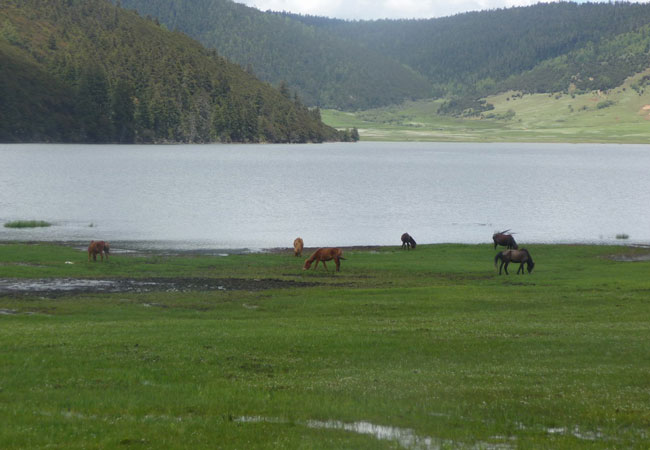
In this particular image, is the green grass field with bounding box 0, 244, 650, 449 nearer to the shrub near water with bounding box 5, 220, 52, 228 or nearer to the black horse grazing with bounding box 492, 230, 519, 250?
the black horse grazing with bounding box 492, 230, 519, 250

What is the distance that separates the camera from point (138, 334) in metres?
22.5

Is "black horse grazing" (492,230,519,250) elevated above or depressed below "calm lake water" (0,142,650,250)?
below

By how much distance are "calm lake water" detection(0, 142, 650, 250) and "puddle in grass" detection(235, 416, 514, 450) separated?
150ft

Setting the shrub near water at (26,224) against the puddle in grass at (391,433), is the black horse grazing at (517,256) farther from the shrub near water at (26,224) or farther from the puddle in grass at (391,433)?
the shrub near water at (26,224)

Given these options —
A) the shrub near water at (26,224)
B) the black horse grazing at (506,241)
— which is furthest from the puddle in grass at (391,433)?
the shrub near water at (26,224)

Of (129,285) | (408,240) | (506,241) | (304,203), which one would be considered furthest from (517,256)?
(304,203)

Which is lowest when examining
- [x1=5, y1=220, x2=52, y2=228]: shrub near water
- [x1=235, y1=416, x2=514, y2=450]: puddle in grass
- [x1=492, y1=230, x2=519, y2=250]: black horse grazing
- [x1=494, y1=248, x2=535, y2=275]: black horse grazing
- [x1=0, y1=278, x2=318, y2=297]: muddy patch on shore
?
[x1=235, y1=416, x2=514, y2=450]: puddle in grass

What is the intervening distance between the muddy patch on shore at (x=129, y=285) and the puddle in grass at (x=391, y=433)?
22815mm

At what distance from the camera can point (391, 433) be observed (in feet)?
43.6

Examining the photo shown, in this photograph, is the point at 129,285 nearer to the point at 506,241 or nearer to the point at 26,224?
the point at 506,241

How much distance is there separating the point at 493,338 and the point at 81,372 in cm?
1148

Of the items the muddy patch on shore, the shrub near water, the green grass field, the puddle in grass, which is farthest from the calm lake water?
the puddle in grass

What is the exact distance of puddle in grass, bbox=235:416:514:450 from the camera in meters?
12.5

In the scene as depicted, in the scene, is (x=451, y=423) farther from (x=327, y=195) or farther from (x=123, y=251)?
(x=327, y=195)
